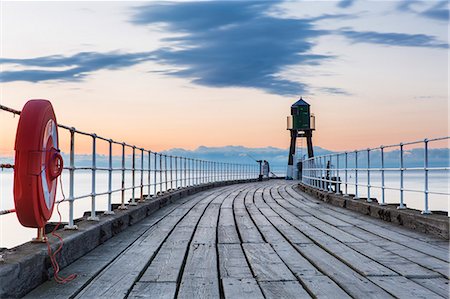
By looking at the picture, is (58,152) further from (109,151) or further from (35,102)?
(109,151)

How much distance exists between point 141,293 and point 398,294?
1780mm

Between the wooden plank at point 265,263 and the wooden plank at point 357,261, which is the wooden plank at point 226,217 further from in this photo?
the wooden plank at point 357,261

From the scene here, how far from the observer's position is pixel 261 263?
482 cm

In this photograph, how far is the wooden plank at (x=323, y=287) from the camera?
367 cm

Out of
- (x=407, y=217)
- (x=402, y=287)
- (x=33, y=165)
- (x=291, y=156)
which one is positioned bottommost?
(x=402, y=287)

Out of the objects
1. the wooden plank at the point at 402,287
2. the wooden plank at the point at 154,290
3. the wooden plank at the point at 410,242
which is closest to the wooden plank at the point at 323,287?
the wooden plank at the point at 402,287

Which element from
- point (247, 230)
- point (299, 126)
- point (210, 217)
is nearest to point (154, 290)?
point (247, 230)

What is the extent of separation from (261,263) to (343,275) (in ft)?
2.62

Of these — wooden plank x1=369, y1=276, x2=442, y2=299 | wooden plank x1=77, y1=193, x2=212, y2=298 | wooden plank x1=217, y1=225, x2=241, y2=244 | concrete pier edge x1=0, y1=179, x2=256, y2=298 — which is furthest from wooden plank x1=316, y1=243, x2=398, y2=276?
concrete pier edge x1=0, y1=179, x2=256, y2=298

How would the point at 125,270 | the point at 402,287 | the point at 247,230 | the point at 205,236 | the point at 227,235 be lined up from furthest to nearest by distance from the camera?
the point at 247,230 → the point at 227,235 → the point at 205,236 → the point at 125,270 → the point at 402,287

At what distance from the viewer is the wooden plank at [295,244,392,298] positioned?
378 cm

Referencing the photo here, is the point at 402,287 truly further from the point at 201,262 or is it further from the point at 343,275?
the point at 201,262

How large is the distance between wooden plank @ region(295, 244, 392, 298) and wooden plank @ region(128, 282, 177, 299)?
4.09 feet

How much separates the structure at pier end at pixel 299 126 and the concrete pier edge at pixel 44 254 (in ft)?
108
